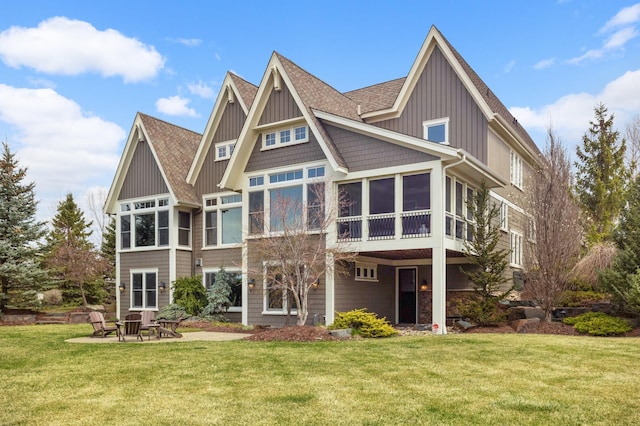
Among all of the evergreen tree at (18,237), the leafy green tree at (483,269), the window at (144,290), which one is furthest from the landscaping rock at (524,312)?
the evergreen tree at (18,237)

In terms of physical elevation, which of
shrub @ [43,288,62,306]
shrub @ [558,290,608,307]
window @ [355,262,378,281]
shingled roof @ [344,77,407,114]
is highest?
shingled roof @ [344,77,407,114]

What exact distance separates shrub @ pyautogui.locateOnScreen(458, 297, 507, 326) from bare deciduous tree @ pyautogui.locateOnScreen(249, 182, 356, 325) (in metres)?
3.80

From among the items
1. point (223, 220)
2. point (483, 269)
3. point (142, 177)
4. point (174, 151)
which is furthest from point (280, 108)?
point (483, 269)

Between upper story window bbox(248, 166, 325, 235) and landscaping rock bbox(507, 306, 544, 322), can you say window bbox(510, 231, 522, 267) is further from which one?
upper story window bbox(248, 166, 325, 235)

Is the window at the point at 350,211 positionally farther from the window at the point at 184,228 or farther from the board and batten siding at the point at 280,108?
the window at the point at 184,228

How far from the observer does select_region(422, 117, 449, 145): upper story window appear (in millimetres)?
19953

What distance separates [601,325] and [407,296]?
7780 millimetres

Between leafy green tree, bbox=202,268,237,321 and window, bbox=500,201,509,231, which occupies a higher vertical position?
window, bbox=500,201,509,231

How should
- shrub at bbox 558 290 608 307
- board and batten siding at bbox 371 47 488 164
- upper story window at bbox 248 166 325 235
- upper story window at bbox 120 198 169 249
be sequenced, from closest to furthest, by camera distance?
upper story window at bbox 248 166 325 235 → shrub at bbox 558 290 608 307 → board and batten siding at bbox 371 47 488 164 → upper story window at bbox 120 198 169 249

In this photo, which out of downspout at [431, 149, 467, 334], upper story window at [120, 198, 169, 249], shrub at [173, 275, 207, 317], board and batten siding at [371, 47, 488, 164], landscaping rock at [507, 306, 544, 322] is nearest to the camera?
downspout at [431, 149, 467, 334]

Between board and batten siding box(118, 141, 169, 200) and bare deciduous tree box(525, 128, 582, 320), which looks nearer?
bare deciduous tree box(525, 128, 582, 320)

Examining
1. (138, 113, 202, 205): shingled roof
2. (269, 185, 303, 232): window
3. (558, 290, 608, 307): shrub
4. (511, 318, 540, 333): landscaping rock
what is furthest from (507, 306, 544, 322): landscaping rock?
(138, 113, 202, 205): shingled roof

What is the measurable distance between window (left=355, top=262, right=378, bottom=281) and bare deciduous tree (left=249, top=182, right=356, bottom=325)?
0.93 meters

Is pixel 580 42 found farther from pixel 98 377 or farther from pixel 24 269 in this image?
pixel 24 269
